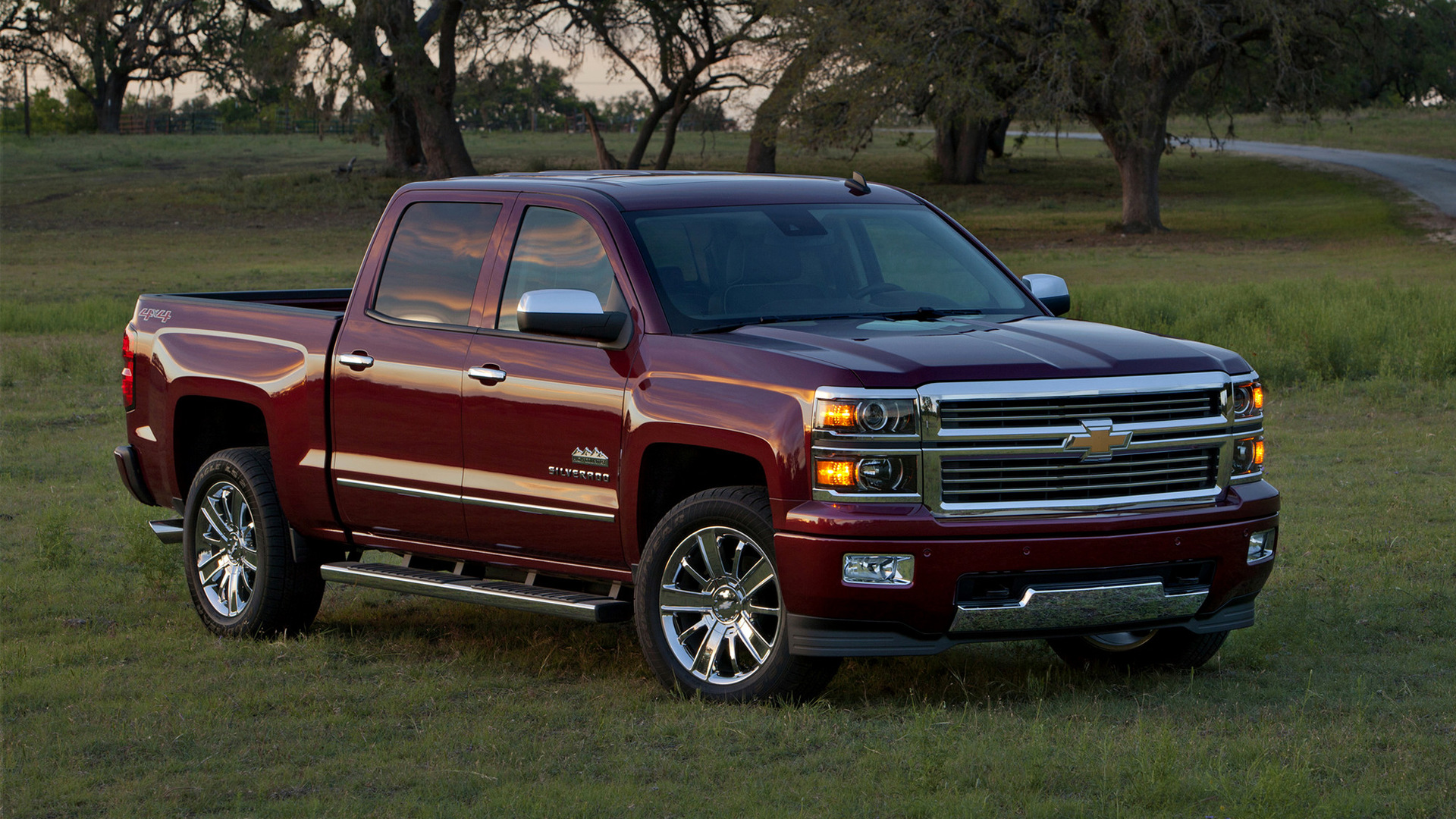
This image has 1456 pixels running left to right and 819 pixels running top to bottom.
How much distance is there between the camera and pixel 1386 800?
193 inches

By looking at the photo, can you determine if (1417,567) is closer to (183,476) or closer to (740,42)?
(183,476)

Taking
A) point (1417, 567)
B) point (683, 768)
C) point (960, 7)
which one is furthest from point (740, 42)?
point (683, 768)

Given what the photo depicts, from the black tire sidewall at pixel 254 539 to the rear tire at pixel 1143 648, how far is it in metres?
3.41

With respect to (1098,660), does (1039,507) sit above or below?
above

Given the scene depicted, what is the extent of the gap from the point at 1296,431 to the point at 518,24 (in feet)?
109

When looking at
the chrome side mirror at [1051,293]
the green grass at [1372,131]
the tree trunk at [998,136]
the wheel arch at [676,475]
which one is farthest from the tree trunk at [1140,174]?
the wheel arch at [676,475]

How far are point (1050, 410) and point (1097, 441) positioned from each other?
19cm

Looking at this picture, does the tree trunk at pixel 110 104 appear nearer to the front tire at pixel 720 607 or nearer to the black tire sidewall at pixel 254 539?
the black tire sidewall at pixel 254 539

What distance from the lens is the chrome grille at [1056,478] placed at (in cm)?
562

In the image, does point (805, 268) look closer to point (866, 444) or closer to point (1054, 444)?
point (866, 444)

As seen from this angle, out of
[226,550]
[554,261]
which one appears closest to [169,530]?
[226,550]

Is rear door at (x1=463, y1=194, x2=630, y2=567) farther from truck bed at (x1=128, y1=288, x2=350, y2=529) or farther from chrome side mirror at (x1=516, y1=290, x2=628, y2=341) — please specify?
truck bed at (x1=128, y1=288, x2=350, y2=529)

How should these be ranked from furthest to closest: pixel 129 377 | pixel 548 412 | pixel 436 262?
pixel 129 377 → pixel 436 262 → pixel 548 412

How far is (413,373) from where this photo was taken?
23.0 ft
